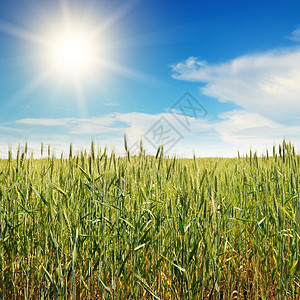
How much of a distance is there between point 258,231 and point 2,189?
6.05 feet

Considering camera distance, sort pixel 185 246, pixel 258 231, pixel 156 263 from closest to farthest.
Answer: pixel 185 246, pixel 156 263, pixel 258 231

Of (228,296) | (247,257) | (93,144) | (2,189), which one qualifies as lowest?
(228,296)

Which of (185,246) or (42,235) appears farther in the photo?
(42,235)

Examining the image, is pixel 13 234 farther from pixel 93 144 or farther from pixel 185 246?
pixel 185 246

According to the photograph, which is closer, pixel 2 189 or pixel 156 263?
pixel 156 263

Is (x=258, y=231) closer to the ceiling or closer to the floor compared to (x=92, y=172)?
closer to the floor

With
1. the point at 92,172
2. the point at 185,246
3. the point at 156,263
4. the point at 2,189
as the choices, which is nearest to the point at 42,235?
the point at 2,189

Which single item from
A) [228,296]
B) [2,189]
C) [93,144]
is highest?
[93,144]

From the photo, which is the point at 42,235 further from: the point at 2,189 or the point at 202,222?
the point at 202,222

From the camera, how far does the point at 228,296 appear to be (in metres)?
1.74

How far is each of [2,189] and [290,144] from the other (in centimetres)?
284

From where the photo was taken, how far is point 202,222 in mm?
1512

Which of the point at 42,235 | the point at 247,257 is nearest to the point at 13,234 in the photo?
the point at 42,235

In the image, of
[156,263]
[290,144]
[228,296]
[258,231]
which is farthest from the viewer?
[290,144]
